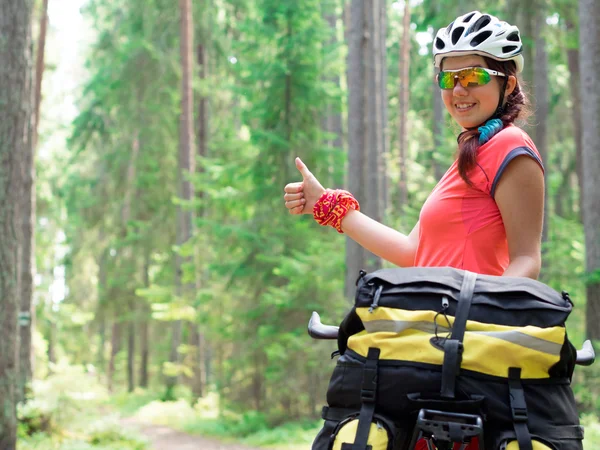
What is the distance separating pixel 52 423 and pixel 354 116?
717 centimetres

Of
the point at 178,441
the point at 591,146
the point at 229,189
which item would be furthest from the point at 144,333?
the point at 591,146

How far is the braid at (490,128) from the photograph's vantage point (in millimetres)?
2516

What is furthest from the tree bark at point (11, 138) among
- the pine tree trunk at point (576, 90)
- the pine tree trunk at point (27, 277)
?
the pine tree trunk at point (576, 90)

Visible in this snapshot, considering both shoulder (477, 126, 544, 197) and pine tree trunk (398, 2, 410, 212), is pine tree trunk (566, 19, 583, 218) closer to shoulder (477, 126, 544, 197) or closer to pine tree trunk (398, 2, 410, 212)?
pine tree trunk (398, 2, 410, 212)

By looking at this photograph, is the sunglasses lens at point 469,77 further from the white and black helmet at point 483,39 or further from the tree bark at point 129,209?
the tree bark at point 129,209

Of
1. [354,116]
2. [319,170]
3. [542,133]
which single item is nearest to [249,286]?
[319,170]

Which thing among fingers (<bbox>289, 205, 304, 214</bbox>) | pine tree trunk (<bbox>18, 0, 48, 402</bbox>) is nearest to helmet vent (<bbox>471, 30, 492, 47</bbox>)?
fingers (<bbox>289, 205, 304, 214</bbox>)

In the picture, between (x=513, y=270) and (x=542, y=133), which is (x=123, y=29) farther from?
(x=513, y=270)

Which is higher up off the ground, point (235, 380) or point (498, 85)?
point (498, 85)

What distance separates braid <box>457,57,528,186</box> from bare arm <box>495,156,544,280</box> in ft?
0.45

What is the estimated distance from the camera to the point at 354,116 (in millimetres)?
14148

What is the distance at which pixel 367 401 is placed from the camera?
6.63ft

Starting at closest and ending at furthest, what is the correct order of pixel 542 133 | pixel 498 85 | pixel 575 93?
pixel 498 85 < pixel 542 133 < pixel 575 93

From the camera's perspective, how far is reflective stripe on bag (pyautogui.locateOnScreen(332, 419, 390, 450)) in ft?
6.50
